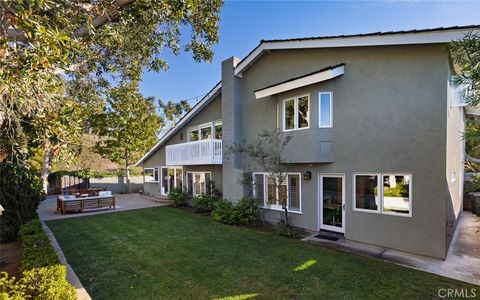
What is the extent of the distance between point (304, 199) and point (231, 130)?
549 centimetres

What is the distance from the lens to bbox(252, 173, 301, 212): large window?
11539 mm

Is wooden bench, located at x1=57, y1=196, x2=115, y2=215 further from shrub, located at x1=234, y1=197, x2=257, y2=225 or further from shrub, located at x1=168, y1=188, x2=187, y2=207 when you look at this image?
shrub, located at x1=234, y1=197, x2=257, y2=225

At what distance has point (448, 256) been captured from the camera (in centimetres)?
799

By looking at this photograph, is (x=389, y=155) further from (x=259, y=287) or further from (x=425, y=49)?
(x=259, y=287)

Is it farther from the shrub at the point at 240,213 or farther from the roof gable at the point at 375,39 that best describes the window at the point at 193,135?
the roof gable at the point at 375,39

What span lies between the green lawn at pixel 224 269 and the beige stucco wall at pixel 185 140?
5578 millimetres

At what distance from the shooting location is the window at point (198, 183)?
16775 mm

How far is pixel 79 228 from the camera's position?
1195 centimetres

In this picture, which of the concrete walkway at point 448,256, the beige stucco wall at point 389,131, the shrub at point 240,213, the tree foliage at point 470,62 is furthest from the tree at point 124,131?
the tree foliage at point 470,62

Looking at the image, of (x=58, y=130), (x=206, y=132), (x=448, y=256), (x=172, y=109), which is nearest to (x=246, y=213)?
(x=206, y=132)

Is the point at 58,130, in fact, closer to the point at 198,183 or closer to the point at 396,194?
the point at 396,194

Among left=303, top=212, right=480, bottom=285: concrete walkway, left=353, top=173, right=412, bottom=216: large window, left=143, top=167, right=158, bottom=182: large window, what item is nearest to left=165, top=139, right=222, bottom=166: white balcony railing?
left=143, top=167, right=158, bottom=182: large window

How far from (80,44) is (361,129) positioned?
911 cm

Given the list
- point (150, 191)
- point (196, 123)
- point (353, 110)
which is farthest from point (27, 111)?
point (150, 191)
